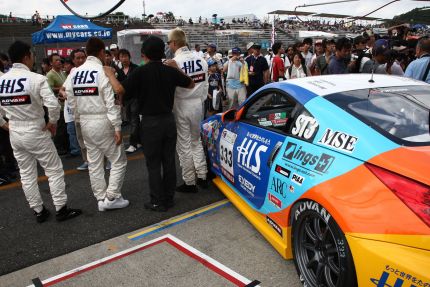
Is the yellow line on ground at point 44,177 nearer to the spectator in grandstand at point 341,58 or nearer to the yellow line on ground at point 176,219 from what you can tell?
the yellow line on ground at point 176,219

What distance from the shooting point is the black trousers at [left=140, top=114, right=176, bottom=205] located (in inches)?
148

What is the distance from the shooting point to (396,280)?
172 centimetres

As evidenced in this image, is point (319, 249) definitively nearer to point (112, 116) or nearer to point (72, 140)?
point (112, 116)

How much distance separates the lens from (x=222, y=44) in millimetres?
33250

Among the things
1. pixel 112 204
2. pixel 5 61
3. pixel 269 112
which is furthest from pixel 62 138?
pixel 269 112

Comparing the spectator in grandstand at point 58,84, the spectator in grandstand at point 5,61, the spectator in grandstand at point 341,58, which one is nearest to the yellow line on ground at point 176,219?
the spectator in grandstand at point 341,58

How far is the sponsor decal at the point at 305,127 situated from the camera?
2521 millimetres

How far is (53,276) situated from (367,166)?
2.55 meters

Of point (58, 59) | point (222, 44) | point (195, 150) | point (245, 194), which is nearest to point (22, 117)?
point (195, 150)

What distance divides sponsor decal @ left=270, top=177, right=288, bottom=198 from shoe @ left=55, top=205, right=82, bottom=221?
2372 millimetres

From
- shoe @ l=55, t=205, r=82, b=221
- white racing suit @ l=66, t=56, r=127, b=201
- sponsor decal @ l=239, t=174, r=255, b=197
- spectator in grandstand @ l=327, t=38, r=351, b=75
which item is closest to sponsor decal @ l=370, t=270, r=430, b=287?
sponsor decal @ l=239, t=174, r=255, b=197

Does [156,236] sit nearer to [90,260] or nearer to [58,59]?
[90,260]

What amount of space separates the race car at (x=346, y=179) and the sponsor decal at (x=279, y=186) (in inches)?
0.5

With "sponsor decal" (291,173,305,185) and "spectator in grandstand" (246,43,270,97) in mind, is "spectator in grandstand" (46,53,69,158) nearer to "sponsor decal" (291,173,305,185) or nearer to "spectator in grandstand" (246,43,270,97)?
"spectator in grandstand" (246,43,270,97)
